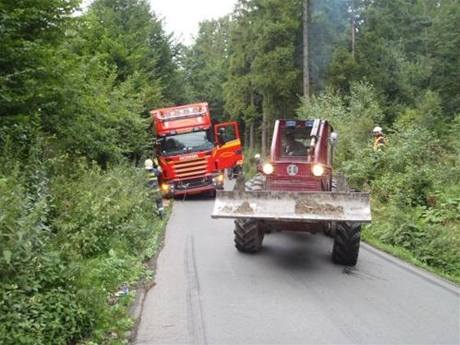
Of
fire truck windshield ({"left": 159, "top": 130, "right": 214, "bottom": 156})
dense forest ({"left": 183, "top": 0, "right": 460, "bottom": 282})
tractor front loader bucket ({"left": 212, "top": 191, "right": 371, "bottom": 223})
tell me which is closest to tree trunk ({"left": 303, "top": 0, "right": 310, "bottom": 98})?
dense forest ({"left": 183, "top": 0, "right": 460, "bottom": 282})

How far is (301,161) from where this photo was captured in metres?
10.1

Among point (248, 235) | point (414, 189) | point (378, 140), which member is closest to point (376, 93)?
point (378, 140)

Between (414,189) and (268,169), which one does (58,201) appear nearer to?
(268,169)

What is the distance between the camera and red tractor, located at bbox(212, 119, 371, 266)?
316 inches

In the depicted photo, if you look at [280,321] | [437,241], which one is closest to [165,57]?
[437,241]

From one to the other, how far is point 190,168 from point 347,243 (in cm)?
1020

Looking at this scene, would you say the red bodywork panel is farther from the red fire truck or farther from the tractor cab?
the red fire truck

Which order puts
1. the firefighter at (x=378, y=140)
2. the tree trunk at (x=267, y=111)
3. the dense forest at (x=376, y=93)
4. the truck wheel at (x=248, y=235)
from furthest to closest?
1. the tree trunk at (x=267, y=111)
2. the firefighter at (x=378, y=140)
3. the dense forest at (x=376, y=93)
4. the truck wheel at (x=248, y=235)

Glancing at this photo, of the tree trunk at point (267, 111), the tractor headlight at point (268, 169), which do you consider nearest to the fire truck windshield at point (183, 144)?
the tractor headlight at point (268, 169)

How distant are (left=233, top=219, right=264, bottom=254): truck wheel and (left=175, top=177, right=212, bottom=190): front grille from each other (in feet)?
28.7

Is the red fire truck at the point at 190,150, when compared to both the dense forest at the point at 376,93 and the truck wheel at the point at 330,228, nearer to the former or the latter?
the dense forest at the point at 376,93

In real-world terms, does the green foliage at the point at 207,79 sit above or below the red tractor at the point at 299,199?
above

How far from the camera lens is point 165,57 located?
38094 mm

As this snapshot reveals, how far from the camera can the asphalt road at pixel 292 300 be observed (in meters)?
5.86
